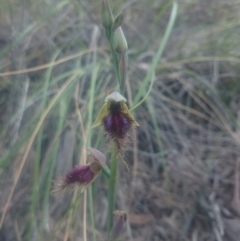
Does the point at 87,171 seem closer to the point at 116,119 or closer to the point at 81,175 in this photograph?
the point at 81,175

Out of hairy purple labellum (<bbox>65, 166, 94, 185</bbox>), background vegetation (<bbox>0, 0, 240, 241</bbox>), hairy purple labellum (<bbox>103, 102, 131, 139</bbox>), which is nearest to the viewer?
hairy purple labellum (<bbox>103, 102, 131, 139</bbox>)

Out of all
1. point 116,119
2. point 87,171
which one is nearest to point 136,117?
point 87,171

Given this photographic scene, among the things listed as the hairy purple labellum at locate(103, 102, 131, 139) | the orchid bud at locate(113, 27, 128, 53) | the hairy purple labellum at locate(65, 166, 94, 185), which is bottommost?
the hairy purple labellum at locate(65, 166, 94, 185)

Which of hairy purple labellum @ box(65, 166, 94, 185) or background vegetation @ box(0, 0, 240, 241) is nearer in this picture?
hairy purple labellum @ box(65, 166, 94, 185)

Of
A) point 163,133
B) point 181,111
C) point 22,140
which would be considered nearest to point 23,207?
point 22,140

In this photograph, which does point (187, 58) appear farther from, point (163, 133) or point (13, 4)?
point (13, 4)

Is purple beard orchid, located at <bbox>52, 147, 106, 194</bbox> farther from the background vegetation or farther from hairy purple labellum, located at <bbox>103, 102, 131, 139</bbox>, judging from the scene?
the background vegetation

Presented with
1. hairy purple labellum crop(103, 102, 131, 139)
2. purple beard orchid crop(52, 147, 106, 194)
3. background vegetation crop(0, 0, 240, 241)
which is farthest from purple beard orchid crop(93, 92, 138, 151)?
background vegetation crop(0, 0, 240, 241)

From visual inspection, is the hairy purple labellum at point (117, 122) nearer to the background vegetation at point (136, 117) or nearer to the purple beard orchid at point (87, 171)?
the purple beard orchid at point (87, 171)
